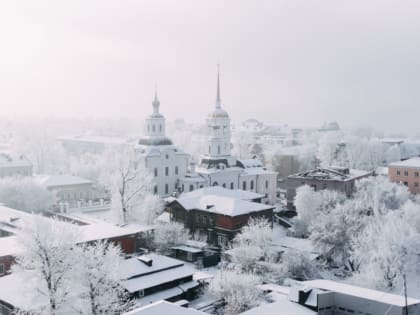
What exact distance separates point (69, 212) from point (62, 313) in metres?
25.7

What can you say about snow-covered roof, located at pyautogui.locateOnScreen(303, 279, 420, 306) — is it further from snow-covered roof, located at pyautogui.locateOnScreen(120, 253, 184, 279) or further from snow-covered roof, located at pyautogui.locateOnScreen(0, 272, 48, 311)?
snow-covered roof, located at pyautogui.locateOnScreen(0, 272, 48, 311)

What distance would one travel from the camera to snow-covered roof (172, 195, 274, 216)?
1359 inches

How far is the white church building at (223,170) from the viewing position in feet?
157

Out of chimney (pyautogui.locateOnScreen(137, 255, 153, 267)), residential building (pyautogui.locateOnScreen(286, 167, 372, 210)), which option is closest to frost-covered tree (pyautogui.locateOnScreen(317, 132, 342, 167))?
residential building (pyautogui.locateOnScreen(286, 167, 372, 210))

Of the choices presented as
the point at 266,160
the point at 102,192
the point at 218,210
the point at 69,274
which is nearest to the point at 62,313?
the point at 69,274

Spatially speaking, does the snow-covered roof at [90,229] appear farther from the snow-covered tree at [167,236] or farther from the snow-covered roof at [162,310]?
the snow-covered roof at [162,310]

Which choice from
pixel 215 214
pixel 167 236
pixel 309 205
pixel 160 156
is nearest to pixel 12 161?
pixel 160 156

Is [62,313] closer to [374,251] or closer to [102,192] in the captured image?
[374,251]

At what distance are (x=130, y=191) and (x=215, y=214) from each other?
1024 centimetres

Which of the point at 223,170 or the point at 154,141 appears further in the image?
the point at 223,170

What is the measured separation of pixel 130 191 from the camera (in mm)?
42094

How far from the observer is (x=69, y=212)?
145ft

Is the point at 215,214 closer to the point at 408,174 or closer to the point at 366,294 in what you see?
the point at 366,294

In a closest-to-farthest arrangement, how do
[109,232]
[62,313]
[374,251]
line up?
[62,313] → [374,251] → [109,232]
